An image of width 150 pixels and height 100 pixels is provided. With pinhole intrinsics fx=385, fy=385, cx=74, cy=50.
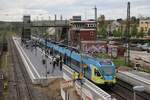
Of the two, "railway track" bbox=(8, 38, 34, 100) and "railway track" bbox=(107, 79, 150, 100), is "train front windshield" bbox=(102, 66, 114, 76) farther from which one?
"railway track" bbox=(8, 38, 34, 100)

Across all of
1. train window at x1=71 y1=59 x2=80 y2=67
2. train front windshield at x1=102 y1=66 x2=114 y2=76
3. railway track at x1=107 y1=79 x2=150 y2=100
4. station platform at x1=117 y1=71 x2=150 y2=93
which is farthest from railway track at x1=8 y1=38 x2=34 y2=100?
station platform at x1=117 y1=71 x2=150 y2=93

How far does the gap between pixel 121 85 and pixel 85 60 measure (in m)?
4.28

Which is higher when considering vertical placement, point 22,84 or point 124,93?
point 124,93

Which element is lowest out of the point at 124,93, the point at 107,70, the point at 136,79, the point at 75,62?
the point at 124,93

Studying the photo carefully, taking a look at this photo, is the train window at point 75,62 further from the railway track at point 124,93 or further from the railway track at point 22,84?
the railway track at point 22,84

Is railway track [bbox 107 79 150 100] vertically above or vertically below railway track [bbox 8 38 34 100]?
above

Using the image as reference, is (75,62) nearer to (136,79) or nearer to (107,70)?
(136,79)

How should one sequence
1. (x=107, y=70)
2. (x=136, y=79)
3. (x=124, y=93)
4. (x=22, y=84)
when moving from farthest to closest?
(x=22, y=84) < (x=136, y=79) < (x=124, y=93) < (x=107, y=70)

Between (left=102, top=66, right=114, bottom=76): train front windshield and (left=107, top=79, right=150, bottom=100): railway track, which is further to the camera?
(left=102, top=66, right=114, bottom=76): train front windshield

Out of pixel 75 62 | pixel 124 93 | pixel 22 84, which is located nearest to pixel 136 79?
pixel 124 93

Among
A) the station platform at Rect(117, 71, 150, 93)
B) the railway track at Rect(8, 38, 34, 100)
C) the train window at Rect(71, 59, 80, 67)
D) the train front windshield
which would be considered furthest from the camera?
the train window at Rect(71, 59, 80, 67)

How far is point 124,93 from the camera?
33.7m

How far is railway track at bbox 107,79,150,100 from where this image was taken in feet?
103

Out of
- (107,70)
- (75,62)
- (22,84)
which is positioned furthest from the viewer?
(75,62)
